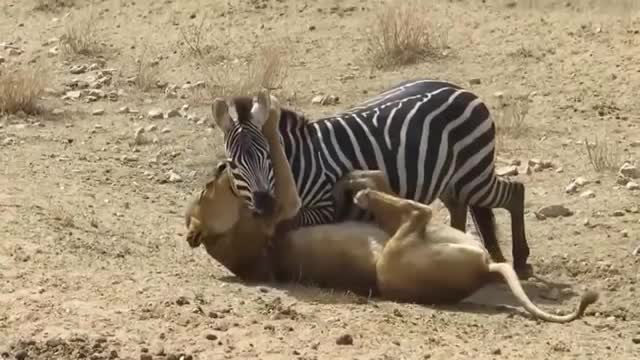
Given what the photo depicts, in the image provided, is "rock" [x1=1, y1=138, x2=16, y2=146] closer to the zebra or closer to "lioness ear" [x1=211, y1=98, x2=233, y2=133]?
the zebra

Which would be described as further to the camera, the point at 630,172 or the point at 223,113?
the point at 630,172

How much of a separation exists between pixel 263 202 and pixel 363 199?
2.03 ft

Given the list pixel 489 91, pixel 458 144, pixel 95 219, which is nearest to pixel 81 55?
pixel 489 91

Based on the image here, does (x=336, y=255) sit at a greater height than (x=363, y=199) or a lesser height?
lesser

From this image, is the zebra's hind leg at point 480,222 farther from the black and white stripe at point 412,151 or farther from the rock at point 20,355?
the rock at point 20,355

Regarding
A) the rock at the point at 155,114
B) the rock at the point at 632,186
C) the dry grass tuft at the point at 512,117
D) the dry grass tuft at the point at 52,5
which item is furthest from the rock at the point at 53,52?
the rock at the point at 632,186

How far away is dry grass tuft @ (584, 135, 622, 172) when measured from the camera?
11148 millimetres

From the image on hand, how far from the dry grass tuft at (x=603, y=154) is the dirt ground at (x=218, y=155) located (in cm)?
4

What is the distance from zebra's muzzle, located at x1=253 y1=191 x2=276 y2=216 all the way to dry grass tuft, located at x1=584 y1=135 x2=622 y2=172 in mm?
→ 4336

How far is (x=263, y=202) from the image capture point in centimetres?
757

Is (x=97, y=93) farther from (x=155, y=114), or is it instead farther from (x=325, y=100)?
(x=325, y=100)

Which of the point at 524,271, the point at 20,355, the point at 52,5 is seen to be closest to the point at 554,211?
the point at 524,271

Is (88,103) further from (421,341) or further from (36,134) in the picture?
(421,341)

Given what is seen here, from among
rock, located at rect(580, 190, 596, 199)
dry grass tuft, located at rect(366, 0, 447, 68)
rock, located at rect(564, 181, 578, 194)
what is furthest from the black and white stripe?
dry grass tuft, located at rect(366, 0, 447, 68)
